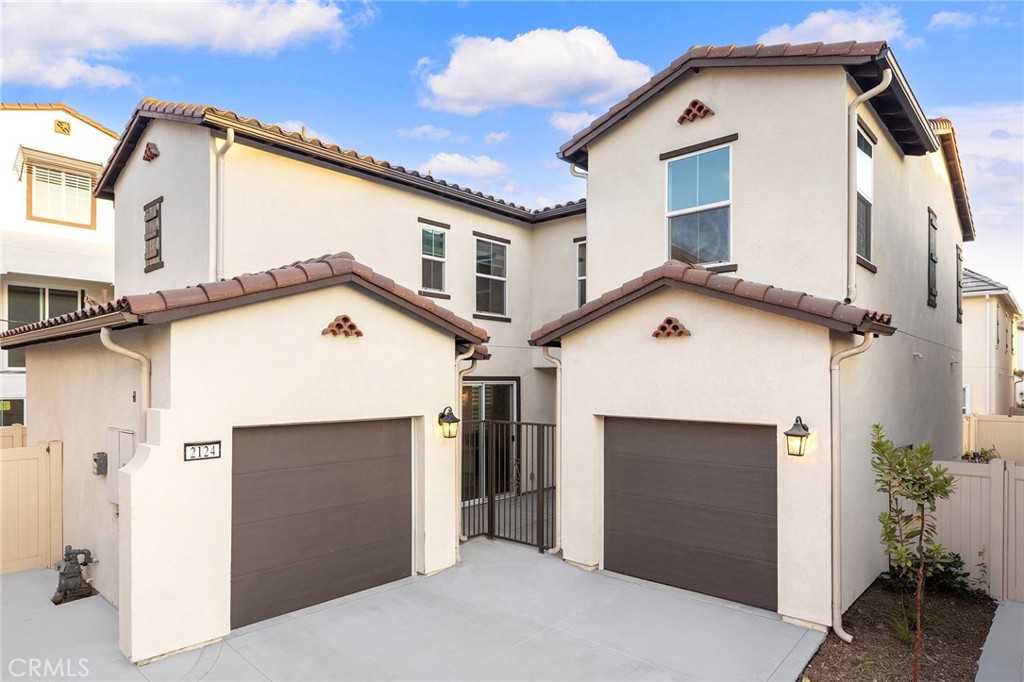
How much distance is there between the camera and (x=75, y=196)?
57.6ft

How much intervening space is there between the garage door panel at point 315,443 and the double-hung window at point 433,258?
14.6 feet

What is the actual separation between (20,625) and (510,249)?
34.0 ft

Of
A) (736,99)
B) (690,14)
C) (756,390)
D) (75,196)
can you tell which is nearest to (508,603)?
(756,390)

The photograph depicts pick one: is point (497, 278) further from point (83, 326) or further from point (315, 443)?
point (83, 326)

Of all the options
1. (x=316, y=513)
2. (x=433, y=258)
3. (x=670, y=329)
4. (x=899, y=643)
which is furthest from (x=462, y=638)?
(x=433, y=258)

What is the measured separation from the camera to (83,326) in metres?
6.12

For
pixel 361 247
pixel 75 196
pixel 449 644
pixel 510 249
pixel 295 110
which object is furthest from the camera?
pixel 75 196

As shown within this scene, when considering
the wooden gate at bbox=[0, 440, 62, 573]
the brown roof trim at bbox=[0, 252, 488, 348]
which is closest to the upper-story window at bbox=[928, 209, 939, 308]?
the brown roof trim at bbox=[0, 252, 488, 348]

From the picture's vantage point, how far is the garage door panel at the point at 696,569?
6747 millimetres

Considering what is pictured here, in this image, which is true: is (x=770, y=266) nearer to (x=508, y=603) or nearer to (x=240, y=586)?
(x=508, y=603)

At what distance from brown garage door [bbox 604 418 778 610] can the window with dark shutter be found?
822cm

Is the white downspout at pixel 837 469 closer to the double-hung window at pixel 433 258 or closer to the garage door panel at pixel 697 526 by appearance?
the garage door panel at pixel 697 526

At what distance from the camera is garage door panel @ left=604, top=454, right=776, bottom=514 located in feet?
22.4

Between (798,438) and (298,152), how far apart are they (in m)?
8.38
